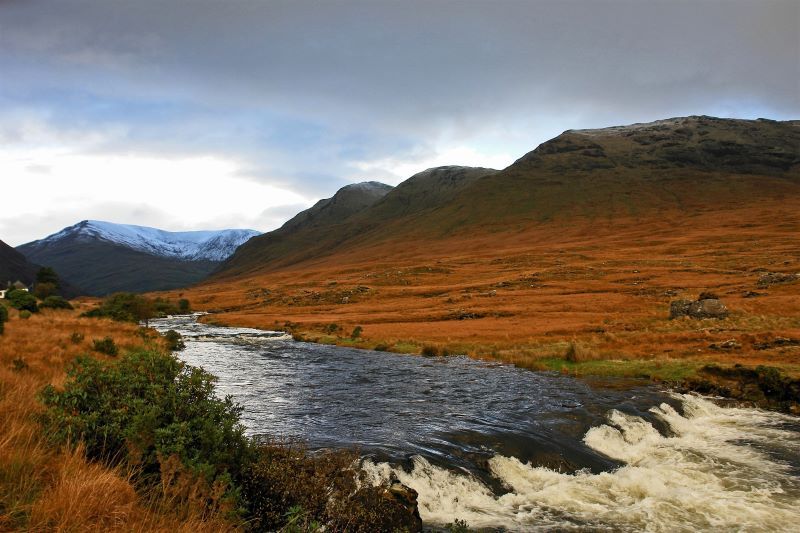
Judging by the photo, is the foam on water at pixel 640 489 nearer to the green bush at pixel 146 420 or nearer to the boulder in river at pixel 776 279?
the green bush at pixel 146 420

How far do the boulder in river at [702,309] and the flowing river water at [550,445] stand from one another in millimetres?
23161

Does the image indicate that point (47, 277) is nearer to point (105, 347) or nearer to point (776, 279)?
point (105, 347)

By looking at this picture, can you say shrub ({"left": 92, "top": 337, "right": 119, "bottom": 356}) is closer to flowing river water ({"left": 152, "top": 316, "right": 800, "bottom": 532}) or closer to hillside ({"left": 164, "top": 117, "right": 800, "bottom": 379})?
flowing river water ({"left": 152, "top": 316, "right": 800, "bottom": 532})

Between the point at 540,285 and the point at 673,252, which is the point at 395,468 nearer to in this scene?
the point at 540,285

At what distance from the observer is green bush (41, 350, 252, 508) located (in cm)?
753

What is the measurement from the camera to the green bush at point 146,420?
24.7 feet

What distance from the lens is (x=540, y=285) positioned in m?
86.9

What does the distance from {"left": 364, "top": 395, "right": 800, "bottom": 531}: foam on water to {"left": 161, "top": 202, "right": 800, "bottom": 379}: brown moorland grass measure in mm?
11136

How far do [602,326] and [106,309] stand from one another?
199 feet

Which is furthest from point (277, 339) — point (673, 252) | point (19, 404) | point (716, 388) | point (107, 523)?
point (673, 252)

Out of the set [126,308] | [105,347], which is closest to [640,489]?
[105,347]

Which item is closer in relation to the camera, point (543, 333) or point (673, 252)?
point (543, 333)

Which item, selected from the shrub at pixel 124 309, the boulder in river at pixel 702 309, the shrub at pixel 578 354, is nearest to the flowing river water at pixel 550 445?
the shrub at pixel 578 354

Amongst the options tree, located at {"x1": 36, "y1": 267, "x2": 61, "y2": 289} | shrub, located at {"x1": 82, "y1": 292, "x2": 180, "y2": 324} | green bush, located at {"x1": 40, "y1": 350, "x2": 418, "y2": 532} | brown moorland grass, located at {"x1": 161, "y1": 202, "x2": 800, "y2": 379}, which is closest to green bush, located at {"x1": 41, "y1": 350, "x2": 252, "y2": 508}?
green bush, located at {"x1": 40, "y1": 350, "x2": 418, "y2": 532}
